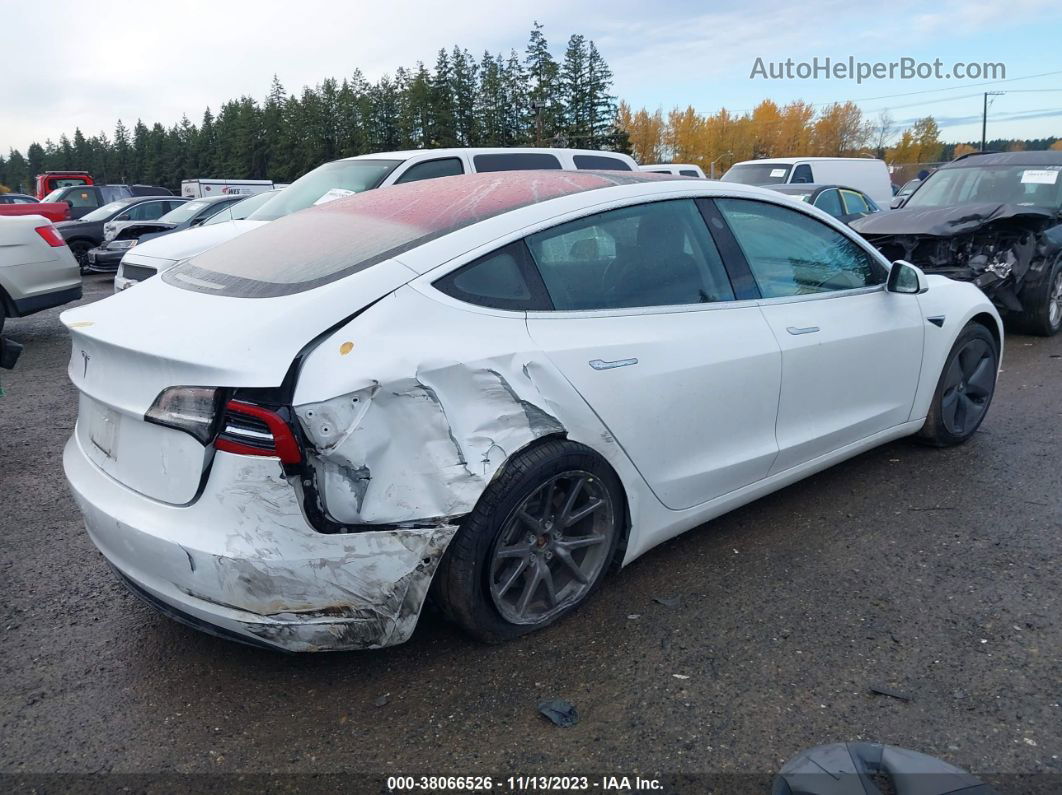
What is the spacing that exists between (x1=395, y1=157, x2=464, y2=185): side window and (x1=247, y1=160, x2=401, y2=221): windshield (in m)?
0.17

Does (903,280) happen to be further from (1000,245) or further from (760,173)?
(760,173)

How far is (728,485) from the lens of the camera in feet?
11.4

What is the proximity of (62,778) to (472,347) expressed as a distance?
171 centimetres

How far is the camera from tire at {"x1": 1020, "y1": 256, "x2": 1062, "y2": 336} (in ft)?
26.4

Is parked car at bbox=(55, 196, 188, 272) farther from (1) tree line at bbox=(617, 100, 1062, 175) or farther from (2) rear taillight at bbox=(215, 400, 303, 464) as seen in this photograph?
(1) tree line at bbox=(617, 100, 1062, 175)

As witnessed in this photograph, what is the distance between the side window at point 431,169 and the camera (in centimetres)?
819

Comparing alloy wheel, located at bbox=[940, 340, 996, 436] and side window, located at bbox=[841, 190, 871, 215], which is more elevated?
side window, located at bbox=[841, 190, 871, 215]

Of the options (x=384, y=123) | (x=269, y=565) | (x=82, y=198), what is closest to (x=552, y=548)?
(x=269, y=565)

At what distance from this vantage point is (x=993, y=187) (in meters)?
9.04

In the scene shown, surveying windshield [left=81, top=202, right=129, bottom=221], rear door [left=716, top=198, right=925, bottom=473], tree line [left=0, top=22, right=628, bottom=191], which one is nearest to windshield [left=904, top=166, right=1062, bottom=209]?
rear door [left=716, top=198, right=925, bottom=473]

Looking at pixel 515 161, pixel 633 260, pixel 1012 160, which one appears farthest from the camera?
pixel 1012 160

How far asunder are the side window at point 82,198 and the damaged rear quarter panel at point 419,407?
26.0 metres

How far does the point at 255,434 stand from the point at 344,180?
649 centimetres

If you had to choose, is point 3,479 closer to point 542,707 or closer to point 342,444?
point 342,444
